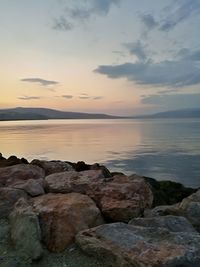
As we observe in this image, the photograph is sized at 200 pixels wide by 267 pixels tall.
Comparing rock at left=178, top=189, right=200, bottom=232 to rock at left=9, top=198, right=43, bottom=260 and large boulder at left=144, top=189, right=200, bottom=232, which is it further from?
rock at left=9, top=198, right=43, bottom=260

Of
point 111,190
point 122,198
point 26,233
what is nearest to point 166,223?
point 122,198

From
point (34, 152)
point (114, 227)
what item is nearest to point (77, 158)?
point (34, 152)

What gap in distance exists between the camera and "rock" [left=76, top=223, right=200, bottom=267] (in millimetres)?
5621

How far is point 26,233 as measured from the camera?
6.92 meters

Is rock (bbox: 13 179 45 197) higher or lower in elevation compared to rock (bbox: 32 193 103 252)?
higher

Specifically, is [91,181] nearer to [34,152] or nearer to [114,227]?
[114,227]

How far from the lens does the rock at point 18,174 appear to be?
10.6 metres

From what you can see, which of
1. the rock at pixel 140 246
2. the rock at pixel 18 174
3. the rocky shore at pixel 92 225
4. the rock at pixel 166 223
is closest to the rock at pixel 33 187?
the rocky shore at pixel 92 225

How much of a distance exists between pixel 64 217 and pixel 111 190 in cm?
164

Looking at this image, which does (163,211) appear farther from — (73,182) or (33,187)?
(33,187)

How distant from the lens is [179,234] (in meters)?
6.46

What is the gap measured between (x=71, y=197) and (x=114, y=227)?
5.33 feet

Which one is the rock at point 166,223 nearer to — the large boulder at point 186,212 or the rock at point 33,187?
the large boulder at point 186,212

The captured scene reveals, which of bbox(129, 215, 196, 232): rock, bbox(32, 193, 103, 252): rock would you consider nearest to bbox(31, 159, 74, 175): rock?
bbox(32, 193, 103, 252): rock
